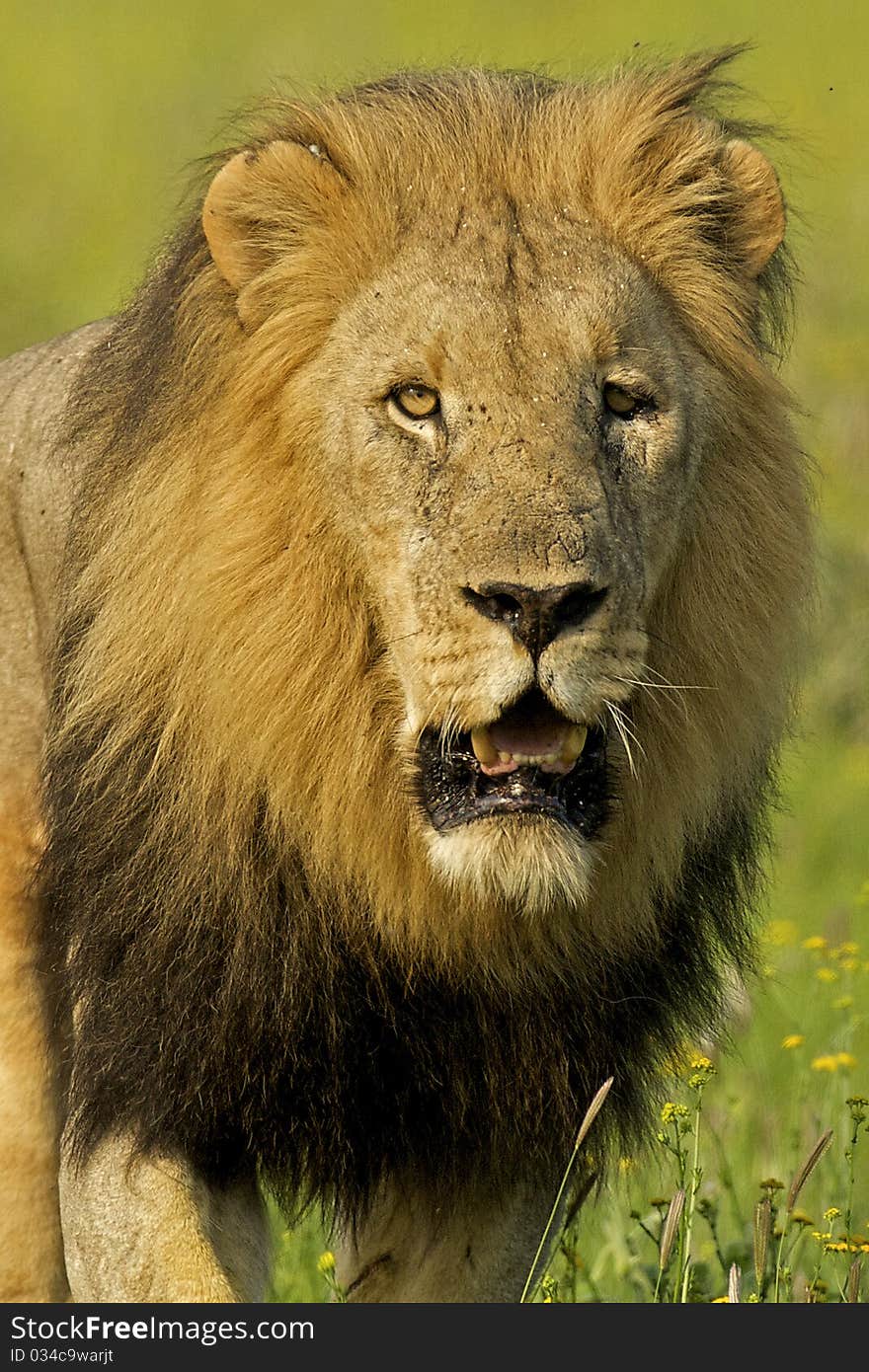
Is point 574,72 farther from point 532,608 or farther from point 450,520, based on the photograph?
point 532,608

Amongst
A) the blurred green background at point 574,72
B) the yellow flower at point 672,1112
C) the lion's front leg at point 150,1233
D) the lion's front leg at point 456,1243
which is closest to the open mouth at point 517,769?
the yellow flower at point 672,1112

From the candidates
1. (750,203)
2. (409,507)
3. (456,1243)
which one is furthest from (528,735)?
(456,1243)

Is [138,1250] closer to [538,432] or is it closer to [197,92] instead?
[538,432]

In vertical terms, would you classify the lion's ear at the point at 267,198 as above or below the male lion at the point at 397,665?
above

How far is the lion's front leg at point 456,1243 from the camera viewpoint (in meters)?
4.58

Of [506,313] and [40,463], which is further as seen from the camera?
[40,463]

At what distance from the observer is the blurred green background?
9281 millimetres

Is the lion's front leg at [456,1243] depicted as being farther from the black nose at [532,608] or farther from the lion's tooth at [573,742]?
the black nose at [532,608]

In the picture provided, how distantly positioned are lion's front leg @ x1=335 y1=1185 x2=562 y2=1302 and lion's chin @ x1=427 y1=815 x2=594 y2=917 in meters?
1.01

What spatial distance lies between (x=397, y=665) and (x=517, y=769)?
33cm

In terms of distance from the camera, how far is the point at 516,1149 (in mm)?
4488

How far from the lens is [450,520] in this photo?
372cm

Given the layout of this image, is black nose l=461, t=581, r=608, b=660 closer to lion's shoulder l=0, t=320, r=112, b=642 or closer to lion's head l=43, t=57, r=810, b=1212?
lion's head l=43, t=57, r=810, b=1212

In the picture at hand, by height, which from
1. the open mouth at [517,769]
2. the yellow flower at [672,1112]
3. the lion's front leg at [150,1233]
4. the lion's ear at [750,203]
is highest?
the lion's ear at [750,203]
